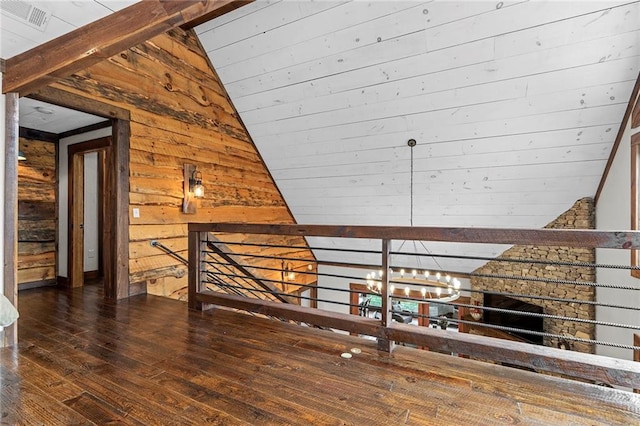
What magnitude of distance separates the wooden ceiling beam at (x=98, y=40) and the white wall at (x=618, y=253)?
4326 millimetres

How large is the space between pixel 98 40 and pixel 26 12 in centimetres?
39

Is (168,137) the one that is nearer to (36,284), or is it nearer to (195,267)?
(195,267)

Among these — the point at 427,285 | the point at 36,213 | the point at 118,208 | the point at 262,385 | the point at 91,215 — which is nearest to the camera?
the point at 262,385

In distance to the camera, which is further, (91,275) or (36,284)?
(91,275)

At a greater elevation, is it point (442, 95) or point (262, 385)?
point (442, 95)

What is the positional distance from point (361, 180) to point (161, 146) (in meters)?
2.96

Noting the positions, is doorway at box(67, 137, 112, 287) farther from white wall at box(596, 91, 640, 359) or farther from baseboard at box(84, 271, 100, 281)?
white wall at box(596, 91, 640, 359)

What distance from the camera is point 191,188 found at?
4406 millimetres

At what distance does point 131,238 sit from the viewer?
3.78 m

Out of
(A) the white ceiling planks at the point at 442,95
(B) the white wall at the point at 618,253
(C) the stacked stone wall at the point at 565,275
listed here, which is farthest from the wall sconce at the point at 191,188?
(B) the white wall at the point at 618,253

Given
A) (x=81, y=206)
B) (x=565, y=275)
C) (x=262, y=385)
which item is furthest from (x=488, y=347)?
(x=81, y=206)

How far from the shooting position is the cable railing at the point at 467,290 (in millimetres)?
1788

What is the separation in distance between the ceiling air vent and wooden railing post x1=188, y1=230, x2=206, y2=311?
6.24ft

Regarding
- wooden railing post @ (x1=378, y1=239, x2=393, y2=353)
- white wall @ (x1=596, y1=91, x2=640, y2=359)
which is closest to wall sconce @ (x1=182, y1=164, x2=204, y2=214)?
wooden railing post @ (x1=378, y1=239, x2=393, y2=353)
